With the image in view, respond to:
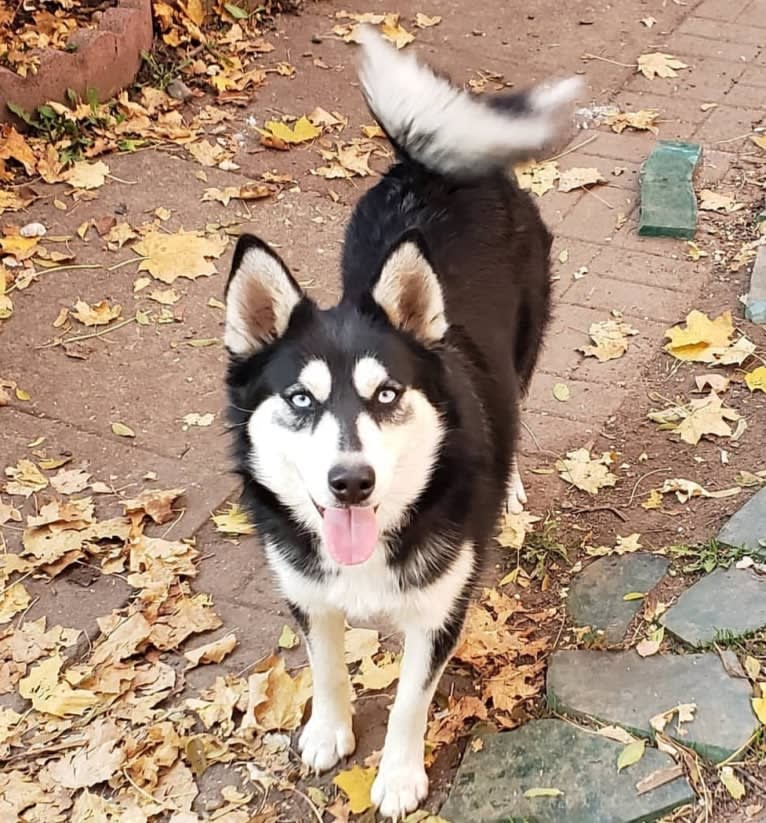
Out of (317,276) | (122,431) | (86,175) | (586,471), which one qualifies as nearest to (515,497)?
(586,471)

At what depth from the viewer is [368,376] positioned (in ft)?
7.70

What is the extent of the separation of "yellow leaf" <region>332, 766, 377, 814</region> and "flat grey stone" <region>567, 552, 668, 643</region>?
71cm

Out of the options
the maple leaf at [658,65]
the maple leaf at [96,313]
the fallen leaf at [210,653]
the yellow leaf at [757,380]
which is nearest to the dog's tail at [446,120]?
the yellow leaf at [757,380]

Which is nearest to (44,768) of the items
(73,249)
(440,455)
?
(440,455)

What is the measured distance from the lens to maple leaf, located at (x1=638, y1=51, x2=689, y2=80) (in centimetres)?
619

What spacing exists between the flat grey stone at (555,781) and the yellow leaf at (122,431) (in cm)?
180

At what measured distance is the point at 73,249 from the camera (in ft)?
16.1

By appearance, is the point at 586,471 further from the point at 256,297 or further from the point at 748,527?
the point at 256,297

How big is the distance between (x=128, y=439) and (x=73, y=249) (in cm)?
131

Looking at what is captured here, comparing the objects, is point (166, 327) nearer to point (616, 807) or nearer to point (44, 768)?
point (44, 768)

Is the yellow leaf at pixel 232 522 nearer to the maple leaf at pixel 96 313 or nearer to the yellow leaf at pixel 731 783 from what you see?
the maple leaf at pixel 96 313

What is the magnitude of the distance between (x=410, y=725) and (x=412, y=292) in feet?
3.30

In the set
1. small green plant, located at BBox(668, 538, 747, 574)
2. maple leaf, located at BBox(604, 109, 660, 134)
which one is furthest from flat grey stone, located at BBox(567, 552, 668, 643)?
maple leaf, located at BBox(604, 109, 660, 134)

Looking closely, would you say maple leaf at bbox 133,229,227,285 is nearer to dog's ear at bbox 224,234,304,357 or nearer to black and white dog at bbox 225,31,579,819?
black and white dog at bbox 225,31,579,819
